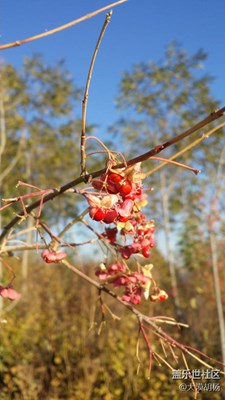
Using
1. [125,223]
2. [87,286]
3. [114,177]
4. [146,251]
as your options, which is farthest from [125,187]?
[87,286]

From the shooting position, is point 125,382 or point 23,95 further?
point 23,95

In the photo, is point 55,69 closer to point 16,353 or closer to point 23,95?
point 23,95

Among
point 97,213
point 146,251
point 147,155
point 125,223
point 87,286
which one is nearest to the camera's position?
point 147,155

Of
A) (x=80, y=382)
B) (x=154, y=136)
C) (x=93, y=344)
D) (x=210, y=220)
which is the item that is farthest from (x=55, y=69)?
(x=80, y=382)

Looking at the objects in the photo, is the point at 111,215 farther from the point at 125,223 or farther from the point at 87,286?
the point at 87,286

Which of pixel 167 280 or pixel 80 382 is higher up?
pixel 167 280

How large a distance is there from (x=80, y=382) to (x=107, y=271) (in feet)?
8.15

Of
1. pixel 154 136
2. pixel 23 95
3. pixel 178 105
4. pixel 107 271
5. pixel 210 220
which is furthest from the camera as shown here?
pixel 23 95

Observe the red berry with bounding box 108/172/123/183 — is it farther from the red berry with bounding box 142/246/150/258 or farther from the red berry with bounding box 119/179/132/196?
the red berry with bounding box 142/246/150/258

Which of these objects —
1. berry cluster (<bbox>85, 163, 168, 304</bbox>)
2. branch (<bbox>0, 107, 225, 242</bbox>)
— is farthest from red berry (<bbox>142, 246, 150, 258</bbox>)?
branch (<bbox>0, 107, 225, 242</bbox>)

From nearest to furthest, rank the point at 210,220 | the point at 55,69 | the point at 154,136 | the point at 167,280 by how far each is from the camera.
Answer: the point at 210,220 → the point at 154,136 → the point at 55,69 → the point at 167,280

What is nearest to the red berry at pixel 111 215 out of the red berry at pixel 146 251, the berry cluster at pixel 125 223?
the berry cluster at pixel 125 223

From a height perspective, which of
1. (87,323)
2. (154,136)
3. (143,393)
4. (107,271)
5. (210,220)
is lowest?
(143,393)

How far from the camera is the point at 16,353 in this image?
4.02 m
